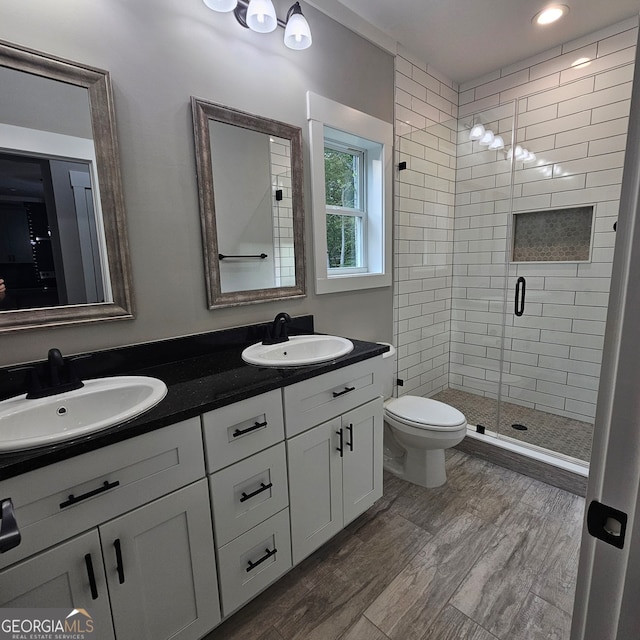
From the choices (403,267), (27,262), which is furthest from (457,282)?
(27,262)

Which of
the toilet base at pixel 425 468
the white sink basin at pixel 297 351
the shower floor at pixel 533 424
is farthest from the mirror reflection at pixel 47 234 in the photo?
the shower floor at pixel 533 424

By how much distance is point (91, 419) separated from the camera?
1123mm

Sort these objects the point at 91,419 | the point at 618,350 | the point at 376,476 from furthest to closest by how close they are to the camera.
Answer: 1. the point at 376,476
2. the point at 91,419
3. the point at 618,350

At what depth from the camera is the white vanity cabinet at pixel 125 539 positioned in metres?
0.82

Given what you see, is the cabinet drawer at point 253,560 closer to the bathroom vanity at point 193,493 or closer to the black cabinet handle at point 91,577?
the bathroom vanity at point 193,493

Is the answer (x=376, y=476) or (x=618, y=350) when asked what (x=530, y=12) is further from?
(x=376, y=476)

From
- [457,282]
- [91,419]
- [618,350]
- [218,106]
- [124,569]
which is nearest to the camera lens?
[618,350]

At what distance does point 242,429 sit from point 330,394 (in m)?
0.41

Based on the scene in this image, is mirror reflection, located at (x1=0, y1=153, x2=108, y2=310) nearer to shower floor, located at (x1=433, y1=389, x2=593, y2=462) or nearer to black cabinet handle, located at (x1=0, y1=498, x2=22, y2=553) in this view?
black cabinet handle, located at (x1=0, y1=498, x2=22, y2=553)

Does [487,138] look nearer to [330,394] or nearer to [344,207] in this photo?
[344,207]

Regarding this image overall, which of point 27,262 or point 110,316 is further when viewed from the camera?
point 110,316

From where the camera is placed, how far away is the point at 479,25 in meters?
2.14

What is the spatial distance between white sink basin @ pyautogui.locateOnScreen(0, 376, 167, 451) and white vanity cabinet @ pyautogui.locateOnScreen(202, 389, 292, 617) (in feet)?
0.78

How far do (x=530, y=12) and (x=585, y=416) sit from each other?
263 cm
